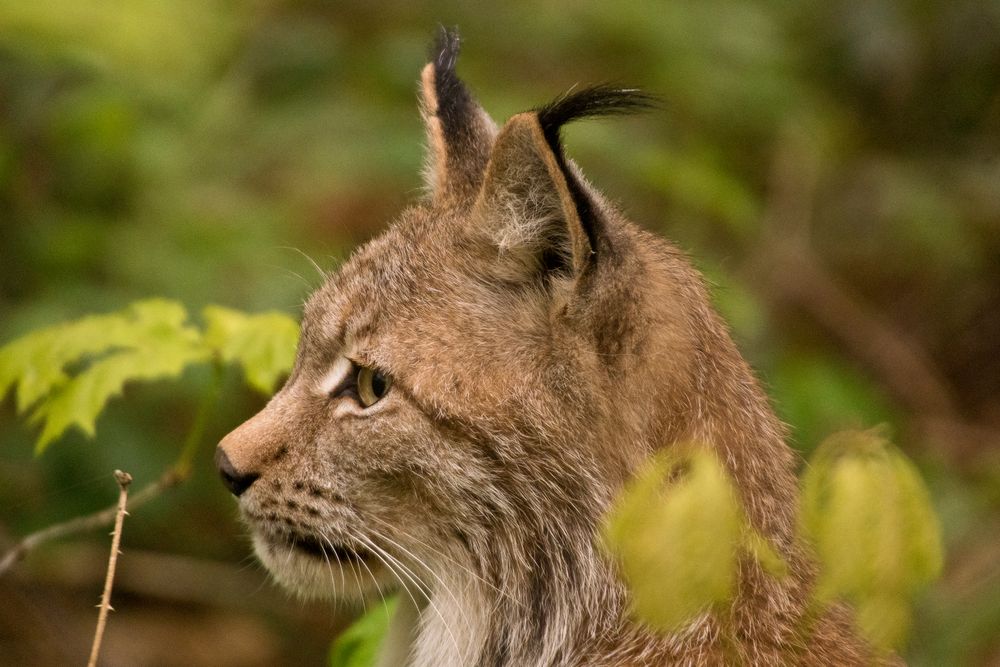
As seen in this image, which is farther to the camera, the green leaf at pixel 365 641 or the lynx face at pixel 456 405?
the green leaf at pixel 365 641

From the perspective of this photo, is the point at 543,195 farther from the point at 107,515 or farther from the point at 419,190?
the point at 107,515

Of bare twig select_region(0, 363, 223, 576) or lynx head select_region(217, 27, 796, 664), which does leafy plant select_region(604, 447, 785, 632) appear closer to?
lynx head select_region(217, 27, 796, 664)

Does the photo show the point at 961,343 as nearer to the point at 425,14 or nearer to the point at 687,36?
the point at 687,36

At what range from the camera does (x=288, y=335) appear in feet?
13.0

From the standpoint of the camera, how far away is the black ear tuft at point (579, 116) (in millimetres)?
3000

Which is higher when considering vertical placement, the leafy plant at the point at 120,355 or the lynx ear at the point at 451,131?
the lynx ear at the point at 451,131

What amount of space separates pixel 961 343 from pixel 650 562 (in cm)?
810

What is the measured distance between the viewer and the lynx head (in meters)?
3.21

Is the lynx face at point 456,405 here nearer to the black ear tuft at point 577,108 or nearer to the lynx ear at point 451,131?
the black ear tuft at point 577,108

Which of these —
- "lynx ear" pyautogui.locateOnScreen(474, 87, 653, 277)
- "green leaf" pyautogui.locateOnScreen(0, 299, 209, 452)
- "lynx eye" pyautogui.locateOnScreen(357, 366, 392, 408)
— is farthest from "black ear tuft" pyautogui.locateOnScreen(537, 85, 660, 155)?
"green leaf" pyautogui.locateOnScreen(0, 299, 209, 452)

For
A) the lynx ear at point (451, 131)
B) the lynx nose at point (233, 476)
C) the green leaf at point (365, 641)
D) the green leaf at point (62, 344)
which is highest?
the lynx ear at point (451, 131)

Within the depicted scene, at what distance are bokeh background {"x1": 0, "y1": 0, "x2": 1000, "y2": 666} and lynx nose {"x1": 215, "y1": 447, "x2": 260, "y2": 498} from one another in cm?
114

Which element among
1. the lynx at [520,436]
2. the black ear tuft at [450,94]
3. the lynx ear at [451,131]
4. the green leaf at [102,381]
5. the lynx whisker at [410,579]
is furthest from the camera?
the black ear tuft at [450,94]

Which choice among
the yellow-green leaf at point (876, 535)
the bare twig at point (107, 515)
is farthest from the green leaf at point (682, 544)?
the bare twig at point (107, 515)
